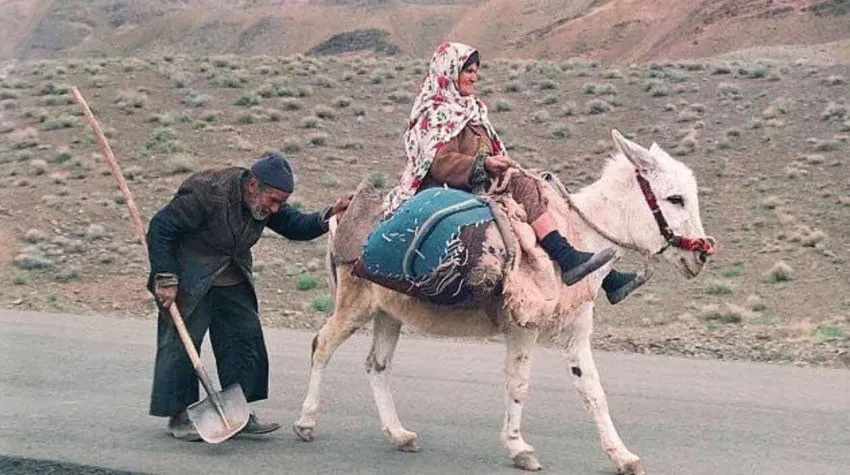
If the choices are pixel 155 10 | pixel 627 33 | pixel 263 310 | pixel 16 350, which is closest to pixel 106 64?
pixel 263 310

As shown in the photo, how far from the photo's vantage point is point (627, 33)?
320 feet

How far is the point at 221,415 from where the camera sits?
883 centimetres

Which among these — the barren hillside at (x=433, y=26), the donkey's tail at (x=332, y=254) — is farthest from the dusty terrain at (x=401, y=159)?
the barren hillside at (x=433, y=26)

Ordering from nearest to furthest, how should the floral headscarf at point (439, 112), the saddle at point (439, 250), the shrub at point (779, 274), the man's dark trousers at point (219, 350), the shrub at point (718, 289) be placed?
the saddle at point (439, 250) < the floral headscarf at point (439, 112) < the man's dark trousers at point (219, 350) < the shrub at point (718, 289) < the shrub at point (779, 274)

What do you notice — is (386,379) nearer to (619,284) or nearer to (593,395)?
(593,395)

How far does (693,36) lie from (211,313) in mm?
80783

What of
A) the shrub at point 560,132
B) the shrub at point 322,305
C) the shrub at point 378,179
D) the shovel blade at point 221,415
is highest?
the shovel blade at point 221,415

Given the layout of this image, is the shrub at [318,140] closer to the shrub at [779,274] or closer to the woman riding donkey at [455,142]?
the shrub at [779,274]

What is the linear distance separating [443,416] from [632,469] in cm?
248

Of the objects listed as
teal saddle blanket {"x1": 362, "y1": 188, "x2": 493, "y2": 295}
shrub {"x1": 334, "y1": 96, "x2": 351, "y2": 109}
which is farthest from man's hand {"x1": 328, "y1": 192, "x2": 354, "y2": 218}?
shrub {"x1": 334, "y1": 96, "x2": 351, "y2": 109}

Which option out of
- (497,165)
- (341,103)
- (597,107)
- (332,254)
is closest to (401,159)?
(341,103)

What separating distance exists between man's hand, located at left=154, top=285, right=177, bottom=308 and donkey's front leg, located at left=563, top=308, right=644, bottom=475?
8.50 feet

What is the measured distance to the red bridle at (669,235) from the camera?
26.9 feet

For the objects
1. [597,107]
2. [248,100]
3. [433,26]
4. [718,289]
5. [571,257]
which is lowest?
[433,26]
